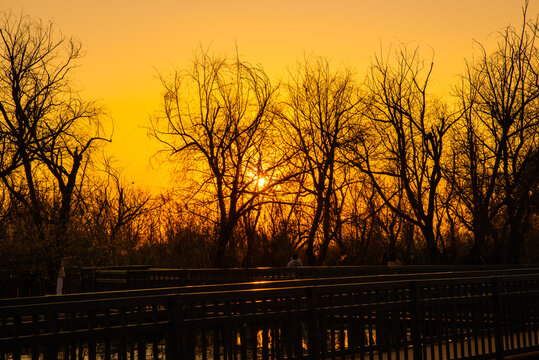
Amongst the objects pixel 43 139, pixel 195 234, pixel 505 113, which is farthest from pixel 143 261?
pixel 505 113

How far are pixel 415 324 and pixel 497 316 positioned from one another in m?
2.12

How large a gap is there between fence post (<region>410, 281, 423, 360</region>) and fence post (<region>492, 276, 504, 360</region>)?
1.96 m

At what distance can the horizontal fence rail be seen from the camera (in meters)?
6.53

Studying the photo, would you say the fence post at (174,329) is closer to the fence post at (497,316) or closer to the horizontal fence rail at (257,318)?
the horizontal fence rail at (257,318)

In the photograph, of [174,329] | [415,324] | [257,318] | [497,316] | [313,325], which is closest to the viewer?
[174,329]

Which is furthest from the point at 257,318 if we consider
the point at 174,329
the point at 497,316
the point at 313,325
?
the point at 497,316

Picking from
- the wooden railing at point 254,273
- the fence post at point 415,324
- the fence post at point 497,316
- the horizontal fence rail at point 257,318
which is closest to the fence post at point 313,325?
the horizontal fence rail at point 257,318

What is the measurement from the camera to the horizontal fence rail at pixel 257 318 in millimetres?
6527

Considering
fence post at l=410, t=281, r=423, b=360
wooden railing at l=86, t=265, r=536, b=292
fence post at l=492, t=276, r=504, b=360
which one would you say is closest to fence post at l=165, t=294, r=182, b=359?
fence post at l=410, t=281, r=423, b=360

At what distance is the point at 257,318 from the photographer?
803 centimetres

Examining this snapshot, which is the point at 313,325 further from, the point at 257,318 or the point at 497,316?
the point at 497,316

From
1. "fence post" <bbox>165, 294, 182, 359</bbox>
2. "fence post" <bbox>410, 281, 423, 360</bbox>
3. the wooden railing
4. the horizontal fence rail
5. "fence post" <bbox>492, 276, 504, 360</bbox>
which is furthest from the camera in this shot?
the wooden railing

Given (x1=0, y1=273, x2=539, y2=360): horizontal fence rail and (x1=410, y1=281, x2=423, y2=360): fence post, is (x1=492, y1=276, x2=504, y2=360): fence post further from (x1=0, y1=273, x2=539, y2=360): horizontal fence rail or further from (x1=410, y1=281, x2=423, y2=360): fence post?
(x1=410, y1=281, x2=423, y2=360): fence post

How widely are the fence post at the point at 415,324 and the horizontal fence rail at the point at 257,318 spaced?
1 cm
